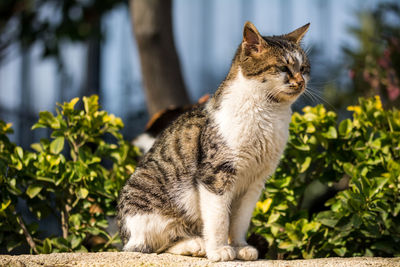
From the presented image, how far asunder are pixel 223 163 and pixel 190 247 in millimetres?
531

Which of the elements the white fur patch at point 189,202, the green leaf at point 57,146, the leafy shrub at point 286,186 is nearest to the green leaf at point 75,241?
the leafy shrub at point 286,186

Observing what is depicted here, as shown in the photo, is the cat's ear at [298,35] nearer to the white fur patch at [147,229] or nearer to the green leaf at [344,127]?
the green leaf at [344,127]

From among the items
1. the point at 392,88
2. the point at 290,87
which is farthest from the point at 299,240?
the point at 392,88

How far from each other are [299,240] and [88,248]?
4.73 feet

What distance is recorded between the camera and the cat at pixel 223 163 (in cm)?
240

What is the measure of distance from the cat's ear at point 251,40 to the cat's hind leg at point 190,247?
1099 mm

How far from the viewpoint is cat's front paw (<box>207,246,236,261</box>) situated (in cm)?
238

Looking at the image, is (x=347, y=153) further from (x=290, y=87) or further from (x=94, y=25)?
(x=94, y=25)

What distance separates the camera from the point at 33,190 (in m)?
2.88

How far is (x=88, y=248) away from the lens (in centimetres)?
318

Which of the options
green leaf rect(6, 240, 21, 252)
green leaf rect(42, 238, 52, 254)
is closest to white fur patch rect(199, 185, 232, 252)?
green leaf rect(42, 238, 52, 254)

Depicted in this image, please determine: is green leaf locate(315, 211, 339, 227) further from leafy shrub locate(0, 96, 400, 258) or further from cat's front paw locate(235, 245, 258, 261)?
cat's front paw locate(235, 245, 258, 261)

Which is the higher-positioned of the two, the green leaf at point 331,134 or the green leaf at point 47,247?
the green leaf at point 331,134

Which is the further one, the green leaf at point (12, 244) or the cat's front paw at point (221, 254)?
the green leaf at point (12, 244)
